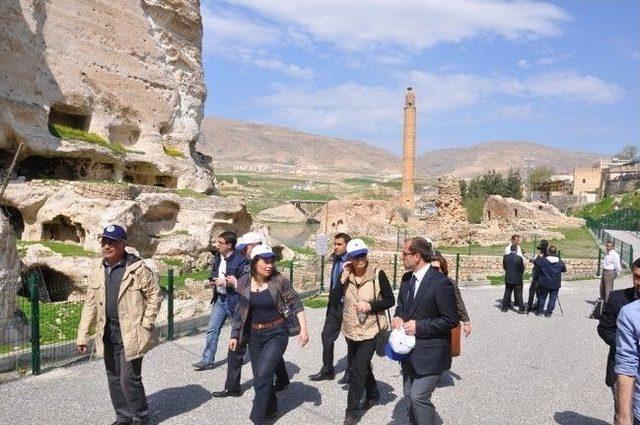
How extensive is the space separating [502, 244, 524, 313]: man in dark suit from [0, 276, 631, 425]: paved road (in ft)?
9.10

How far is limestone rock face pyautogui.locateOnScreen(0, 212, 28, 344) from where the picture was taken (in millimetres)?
8766

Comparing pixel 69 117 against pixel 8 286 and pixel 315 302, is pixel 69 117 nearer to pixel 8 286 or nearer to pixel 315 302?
pixel 8 286

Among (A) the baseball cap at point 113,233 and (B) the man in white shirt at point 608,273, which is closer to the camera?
(A) the baseball cap at point 113,233

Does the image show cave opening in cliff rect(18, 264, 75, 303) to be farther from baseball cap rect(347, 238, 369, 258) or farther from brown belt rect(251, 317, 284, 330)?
baseball cap rect(347, 238, 369, 258)

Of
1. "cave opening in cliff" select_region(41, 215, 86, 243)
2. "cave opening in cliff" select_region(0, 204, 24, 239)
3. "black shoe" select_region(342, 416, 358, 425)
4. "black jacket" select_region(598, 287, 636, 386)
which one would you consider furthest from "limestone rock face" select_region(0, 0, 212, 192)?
"black jacket" select_region(598, 287, 636, 386)

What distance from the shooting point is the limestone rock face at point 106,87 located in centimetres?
1736

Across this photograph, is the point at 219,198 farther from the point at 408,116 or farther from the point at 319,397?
the point at 408,116

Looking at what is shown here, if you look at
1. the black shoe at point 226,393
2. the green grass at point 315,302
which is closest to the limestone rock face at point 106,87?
the green grass at point 315,302

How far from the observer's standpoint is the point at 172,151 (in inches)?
912

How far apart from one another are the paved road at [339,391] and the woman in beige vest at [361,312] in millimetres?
382

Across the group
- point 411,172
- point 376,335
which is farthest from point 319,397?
point 411,172

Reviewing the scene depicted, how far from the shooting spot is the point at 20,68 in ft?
56.7

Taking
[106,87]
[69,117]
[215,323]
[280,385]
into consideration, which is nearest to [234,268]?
[215,323]

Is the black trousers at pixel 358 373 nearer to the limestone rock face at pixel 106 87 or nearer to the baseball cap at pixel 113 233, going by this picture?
→ the baseball cap at pixel 113 233
